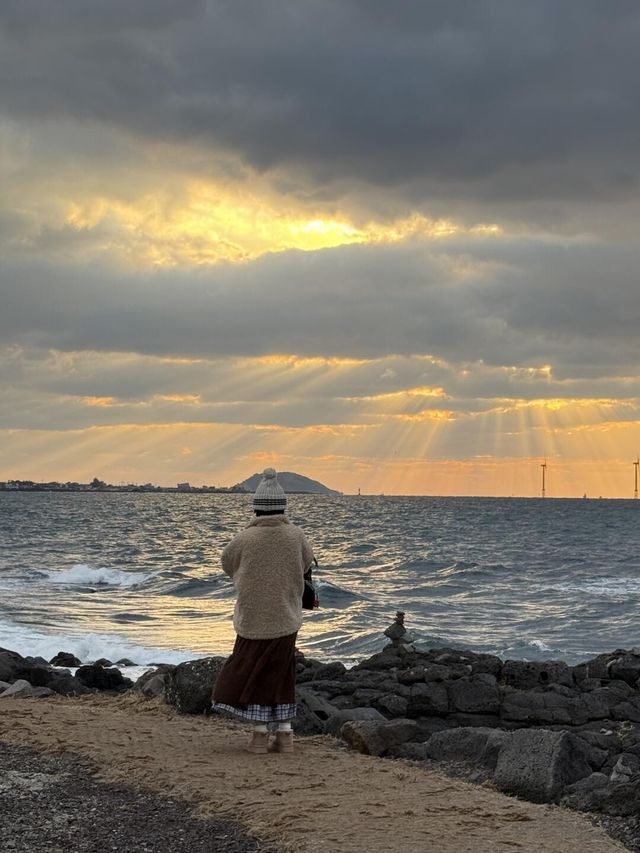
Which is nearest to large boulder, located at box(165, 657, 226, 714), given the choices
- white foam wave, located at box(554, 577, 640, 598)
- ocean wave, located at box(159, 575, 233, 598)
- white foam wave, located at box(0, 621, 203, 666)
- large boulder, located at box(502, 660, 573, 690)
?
large boulder, located at box(502, 660, 573, 690)

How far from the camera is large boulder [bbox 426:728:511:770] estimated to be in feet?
29.0

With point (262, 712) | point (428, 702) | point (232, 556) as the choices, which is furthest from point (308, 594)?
point (428, 702)

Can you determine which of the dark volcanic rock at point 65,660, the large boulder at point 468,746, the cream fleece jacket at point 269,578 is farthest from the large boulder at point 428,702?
the dark volcanic rock at point 65,660

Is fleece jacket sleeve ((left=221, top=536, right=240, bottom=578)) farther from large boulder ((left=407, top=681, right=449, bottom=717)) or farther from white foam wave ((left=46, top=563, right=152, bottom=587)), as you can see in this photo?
white foam wave ((left=46, top=563, right=152, bottom=587))

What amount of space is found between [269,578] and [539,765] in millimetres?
2565

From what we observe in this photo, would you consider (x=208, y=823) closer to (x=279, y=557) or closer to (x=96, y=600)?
(x=279, y=557)

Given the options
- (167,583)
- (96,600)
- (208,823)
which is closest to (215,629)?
(96,600)

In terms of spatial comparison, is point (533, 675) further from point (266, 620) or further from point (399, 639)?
point (266, 620)

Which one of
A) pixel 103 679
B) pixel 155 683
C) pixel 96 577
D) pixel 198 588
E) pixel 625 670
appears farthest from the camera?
pixel 96 577

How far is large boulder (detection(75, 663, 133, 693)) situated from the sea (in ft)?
12.2

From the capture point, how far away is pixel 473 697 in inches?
535

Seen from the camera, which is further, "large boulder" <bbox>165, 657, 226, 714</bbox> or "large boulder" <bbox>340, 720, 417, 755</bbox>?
"large boulder" <bbox>165, 657, 226, 714</bbox>

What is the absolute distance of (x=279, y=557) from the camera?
29.4 ft

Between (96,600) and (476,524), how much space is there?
203 ft
